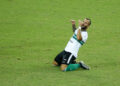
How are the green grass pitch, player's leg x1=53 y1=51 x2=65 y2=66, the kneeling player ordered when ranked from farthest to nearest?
player's leg x1=53 y1=51 x2=65 y2=66
the kneeling player
the green grass pitch

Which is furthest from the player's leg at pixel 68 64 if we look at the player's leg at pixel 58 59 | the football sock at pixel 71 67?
the player's leg at pixel 58 59

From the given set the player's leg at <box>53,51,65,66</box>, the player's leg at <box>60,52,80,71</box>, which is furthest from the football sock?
the player's leg at <box>53,51,65,66</box>

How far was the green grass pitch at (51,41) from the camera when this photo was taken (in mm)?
9242

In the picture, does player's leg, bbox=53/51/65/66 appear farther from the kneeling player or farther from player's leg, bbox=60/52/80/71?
player's leg, bbox=60/52/80/71

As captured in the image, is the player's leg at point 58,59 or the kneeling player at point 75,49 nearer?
the kneeling player at point 75,49

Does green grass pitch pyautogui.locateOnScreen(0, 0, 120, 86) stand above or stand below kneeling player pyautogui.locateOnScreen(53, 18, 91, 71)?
below

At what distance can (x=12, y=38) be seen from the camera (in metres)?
13.2

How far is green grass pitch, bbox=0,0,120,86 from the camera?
9.24 m

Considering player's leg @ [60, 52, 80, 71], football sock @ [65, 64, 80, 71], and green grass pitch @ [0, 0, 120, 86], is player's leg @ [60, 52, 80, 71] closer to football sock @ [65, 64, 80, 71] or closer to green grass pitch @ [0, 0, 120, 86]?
football sock @ [65, 64, 80, 71]

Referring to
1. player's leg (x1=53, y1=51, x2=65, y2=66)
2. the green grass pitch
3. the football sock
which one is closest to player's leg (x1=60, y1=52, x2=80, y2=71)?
the football sock

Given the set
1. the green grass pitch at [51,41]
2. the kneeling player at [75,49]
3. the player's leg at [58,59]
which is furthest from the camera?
the player's leg at [58,59]

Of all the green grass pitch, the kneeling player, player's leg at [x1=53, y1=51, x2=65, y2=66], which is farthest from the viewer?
player's leg at [x1=53, y1=51, x2=65, y2=66]

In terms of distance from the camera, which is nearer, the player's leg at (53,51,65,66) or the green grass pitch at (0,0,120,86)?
the green grass pitch at (0,0,120,86)

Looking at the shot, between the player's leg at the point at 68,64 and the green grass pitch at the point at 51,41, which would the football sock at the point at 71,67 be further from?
the green grass pitch at the point at 51,41
